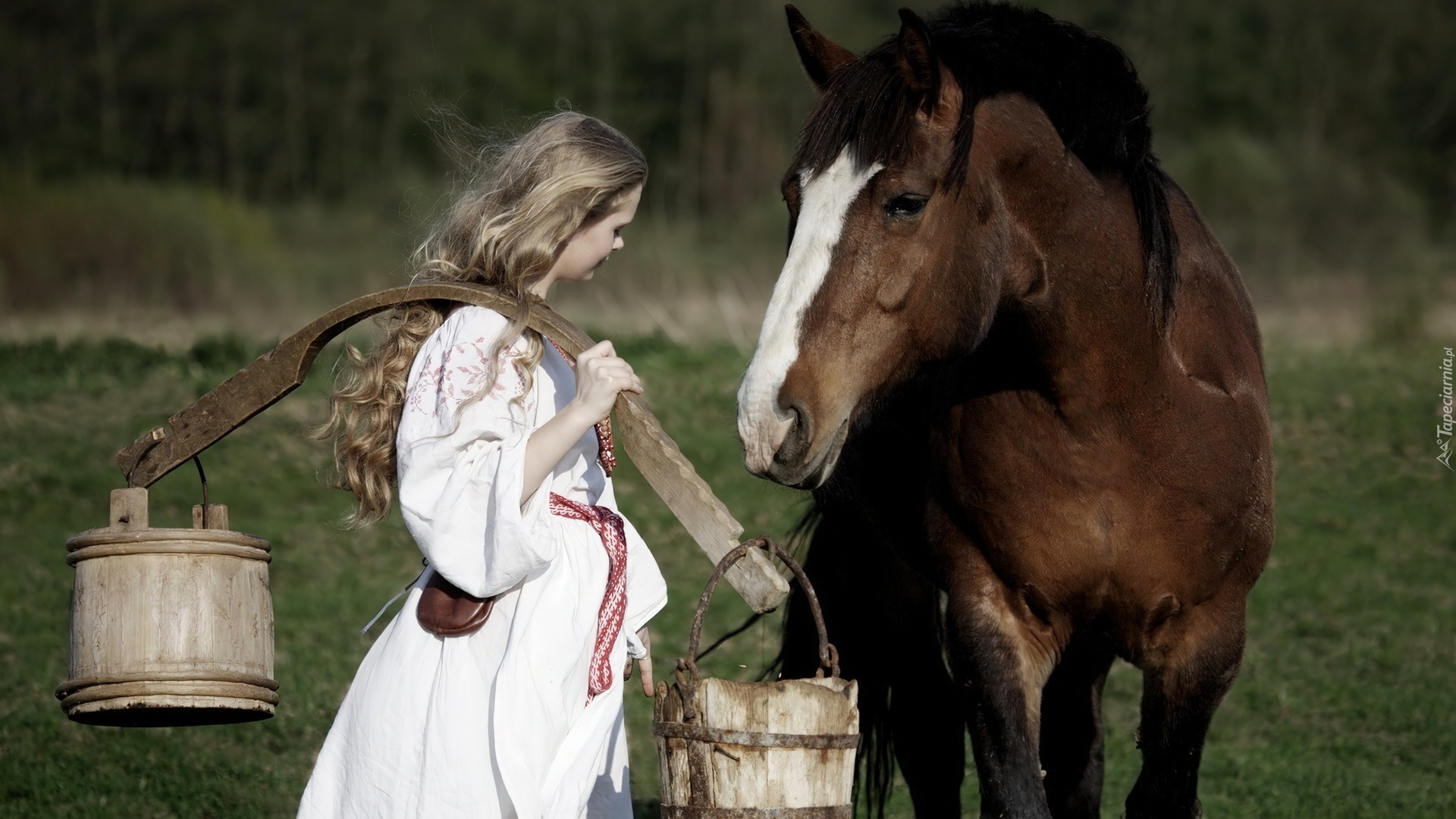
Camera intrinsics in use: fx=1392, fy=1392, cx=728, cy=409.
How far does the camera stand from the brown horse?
2.58 meters

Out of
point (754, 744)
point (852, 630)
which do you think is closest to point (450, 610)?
point (754, 744)

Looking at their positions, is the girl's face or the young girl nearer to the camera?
the young girl

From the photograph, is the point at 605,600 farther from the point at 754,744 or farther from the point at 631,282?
the point at 631,282

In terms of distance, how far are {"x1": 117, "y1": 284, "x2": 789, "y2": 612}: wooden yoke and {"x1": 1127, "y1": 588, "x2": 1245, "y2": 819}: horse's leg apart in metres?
1.14

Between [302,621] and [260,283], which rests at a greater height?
[260,283]

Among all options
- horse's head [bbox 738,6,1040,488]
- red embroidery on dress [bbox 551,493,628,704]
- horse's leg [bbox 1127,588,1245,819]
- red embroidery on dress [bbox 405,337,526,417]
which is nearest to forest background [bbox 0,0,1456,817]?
red embroidery on dress [bbox 405,337,526,417]

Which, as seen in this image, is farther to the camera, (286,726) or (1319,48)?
(1319,48)

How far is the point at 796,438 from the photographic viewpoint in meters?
2.46

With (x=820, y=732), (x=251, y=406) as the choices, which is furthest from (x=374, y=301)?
(x=820, y=732)

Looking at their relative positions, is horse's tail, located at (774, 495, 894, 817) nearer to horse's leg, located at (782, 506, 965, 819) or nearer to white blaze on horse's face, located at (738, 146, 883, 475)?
horse's leg, located at (782, 506, 965, 819)

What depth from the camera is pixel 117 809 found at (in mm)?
4512

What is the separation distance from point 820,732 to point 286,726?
3707 mm

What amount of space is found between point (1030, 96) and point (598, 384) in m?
1.12

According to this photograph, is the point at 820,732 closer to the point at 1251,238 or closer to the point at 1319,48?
the point at 1251,238
